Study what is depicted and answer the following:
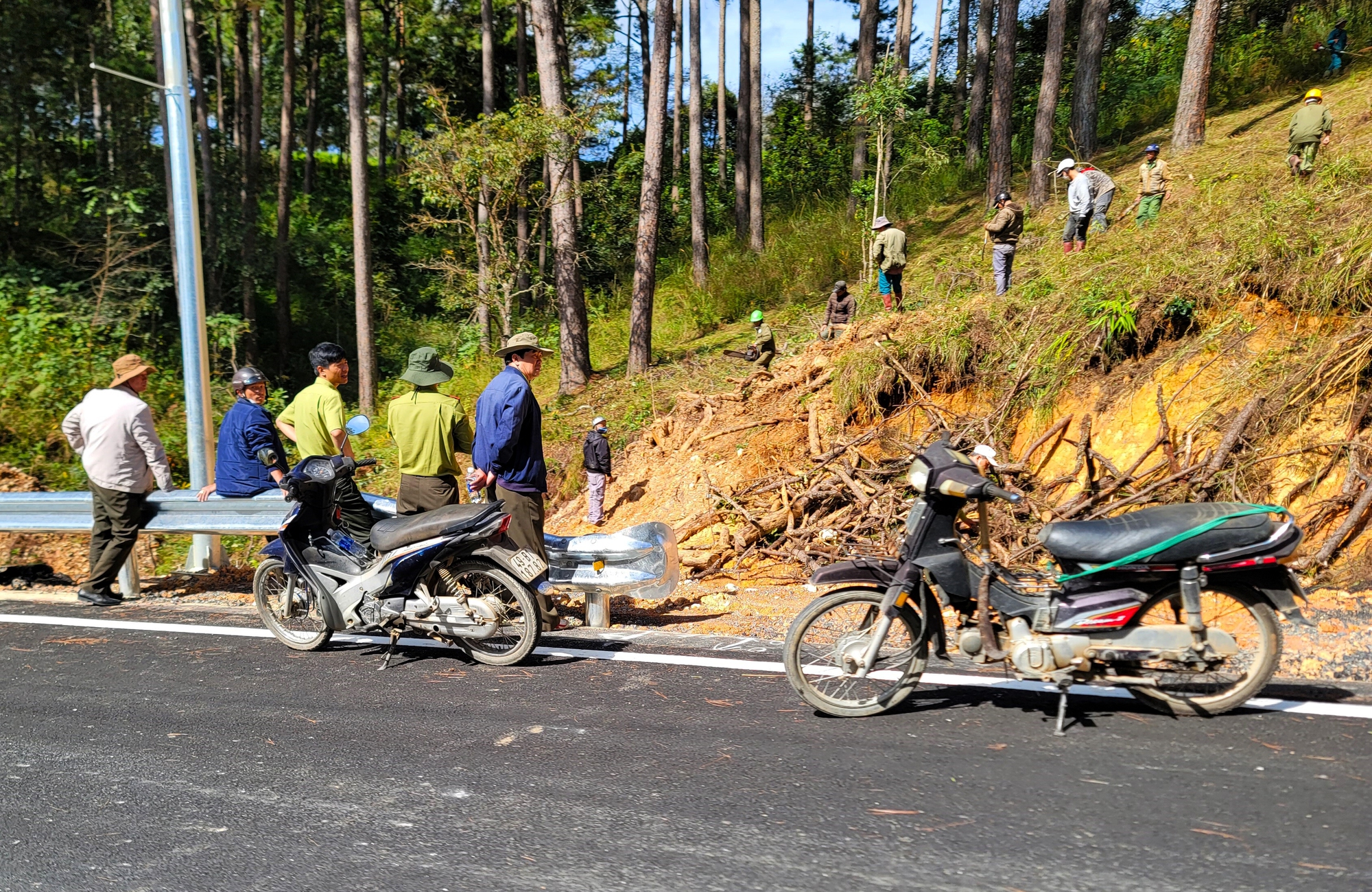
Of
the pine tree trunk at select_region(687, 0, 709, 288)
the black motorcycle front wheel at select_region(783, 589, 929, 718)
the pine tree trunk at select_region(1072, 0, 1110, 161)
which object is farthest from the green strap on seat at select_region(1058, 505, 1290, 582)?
the pine tree trunk at select_region(687, 0, 709, 288)

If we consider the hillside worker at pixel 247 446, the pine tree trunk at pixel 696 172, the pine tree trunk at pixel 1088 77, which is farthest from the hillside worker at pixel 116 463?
the pine tree trunk at pixel 1088 77

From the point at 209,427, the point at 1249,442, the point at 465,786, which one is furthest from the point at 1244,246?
the point at 209,427

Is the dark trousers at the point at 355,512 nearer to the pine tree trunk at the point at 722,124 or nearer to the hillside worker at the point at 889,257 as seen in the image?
the hillside worker at the point at 889,257

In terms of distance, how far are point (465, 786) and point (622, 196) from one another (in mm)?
30065

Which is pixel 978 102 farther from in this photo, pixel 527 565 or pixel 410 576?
pixel 410 576

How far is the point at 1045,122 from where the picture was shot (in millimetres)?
19891

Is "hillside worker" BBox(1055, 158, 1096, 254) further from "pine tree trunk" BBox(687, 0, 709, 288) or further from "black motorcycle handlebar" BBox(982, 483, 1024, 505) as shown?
"pine tree trunk" BBox(687, 0, 709, 288)

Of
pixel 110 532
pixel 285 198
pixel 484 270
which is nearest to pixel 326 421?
pixel 110 532

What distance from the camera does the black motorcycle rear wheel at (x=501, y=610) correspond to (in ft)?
20.1

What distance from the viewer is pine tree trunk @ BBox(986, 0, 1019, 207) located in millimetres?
20781

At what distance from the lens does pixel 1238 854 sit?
335 cm

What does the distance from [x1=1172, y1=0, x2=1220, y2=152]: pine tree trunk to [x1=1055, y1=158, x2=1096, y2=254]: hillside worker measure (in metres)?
5.07

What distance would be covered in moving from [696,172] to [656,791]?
82.8 ft

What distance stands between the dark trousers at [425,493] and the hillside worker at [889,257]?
9083 mm
